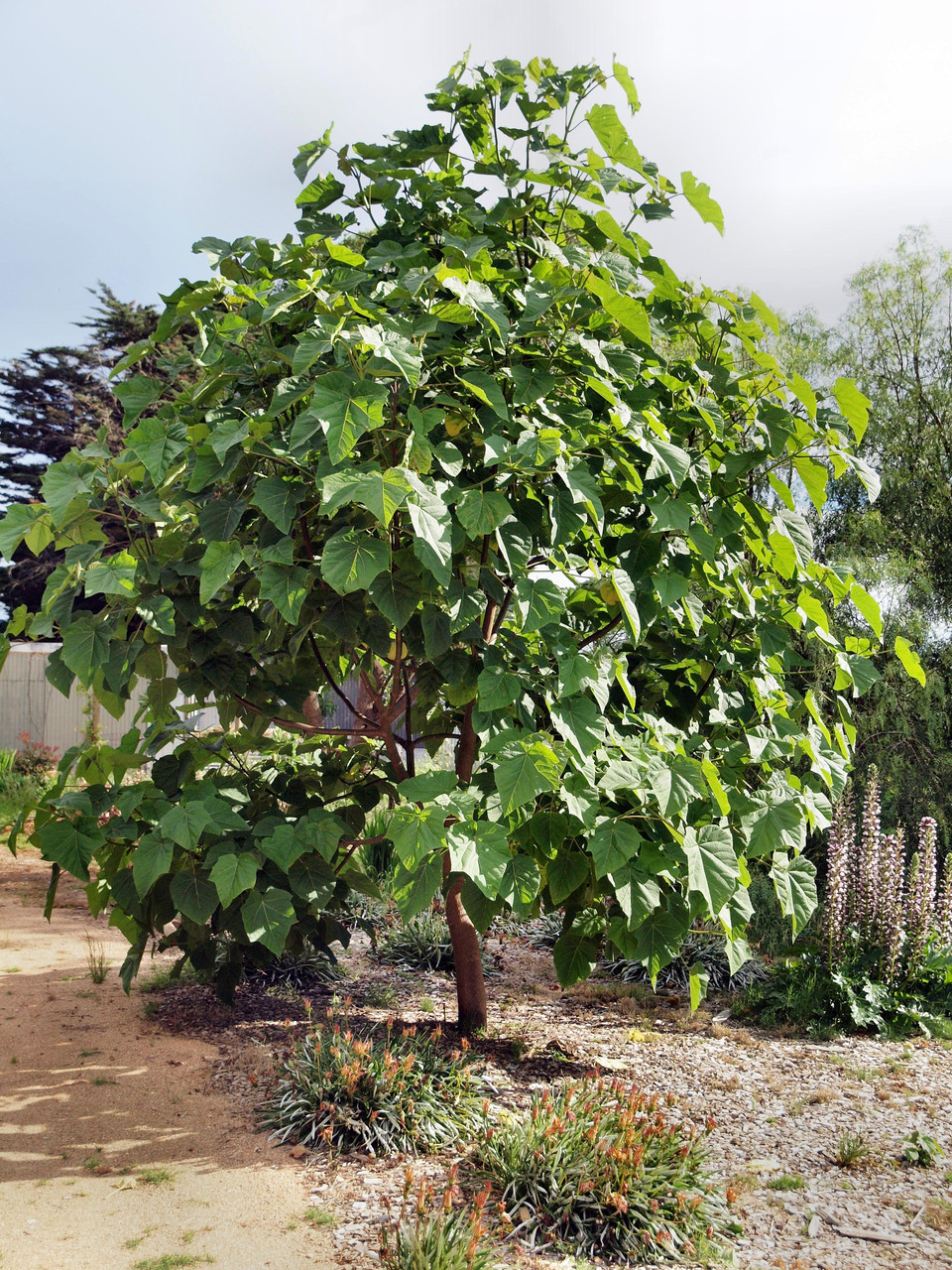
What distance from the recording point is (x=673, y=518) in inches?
81.4

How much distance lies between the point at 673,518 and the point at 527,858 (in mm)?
810

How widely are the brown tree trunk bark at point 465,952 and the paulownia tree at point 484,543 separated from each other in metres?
0.46

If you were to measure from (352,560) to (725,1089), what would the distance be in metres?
2.86

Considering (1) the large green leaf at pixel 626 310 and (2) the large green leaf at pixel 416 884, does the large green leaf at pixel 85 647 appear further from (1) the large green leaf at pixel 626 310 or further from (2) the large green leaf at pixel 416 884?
(1) the large green leaf at pixel 626 310

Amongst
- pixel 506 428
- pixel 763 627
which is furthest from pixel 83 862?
pixel 763 627

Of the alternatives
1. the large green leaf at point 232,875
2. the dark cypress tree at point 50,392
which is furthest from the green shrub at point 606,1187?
the dark cypress tree at point 50,392

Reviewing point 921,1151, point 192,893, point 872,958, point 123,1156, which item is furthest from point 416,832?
point 872,958

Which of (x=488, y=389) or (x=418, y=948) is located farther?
(x=418, y=948)

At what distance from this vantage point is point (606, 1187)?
249cm

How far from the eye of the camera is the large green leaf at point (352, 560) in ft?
5.92

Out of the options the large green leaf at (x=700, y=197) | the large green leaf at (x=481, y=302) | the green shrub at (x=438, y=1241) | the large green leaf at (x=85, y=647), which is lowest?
the green shrub at (x=438, y=1241)

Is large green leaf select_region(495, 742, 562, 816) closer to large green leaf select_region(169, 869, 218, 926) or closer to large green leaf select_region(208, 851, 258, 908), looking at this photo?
large green leaf select_region(208, 851, 258, 908)

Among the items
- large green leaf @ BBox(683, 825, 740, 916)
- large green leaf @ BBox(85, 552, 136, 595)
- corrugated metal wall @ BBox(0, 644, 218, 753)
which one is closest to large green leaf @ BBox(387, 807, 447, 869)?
large green leaf @ BBox(683, 825, 740, 916)

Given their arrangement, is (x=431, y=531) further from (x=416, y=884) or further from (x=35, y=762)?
(x=35, y=762)
